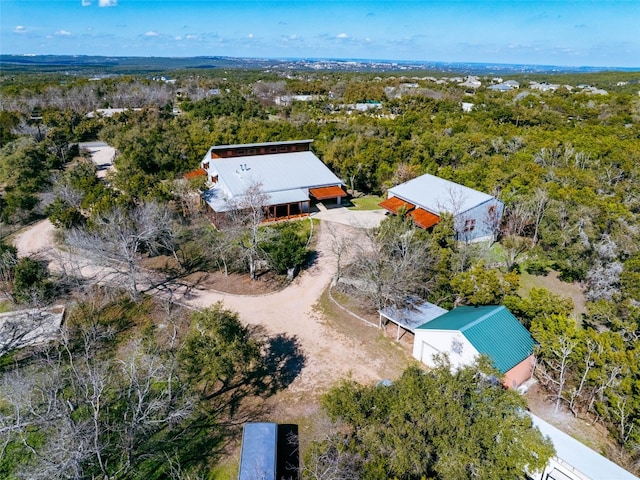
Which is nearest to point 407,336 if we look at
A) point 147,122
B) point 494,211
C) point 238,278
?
point 238,278

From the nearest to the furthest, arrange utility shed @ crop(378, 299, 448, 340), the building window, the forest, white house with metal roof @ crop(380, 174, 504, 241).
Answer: the forest, utility shed @ crop(378, 299, 448, 340), white house with metal roof @ crop(380, 174, 504, 241), the building window

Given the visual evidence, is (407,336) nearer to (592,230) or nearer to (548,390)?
(548,390)

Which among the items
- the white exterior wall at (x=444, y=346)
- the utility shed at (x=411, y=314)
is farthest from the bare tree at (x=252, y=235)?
the white exterior wall at (x=444, y=346)

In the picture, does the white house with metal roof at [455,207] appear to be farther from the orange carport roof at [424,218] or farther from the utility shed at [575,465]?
the utility shed at [575,465]

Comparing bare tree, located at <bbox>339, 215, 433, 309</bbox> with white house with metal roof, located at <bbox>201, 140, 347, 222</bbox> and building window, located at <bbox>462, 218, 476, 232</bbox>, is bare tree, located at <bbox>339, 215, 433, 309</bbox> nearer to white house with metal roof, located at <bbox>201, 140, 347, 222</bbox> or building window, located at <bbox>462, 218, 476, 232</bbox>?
building window, located at <bbox>462, 218, 476, 232</bbox>

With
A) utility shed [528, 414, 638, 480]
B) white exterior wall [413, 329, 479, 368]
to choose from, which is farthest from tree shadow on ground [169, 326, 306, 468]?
utility shed [528, 414, 638, 480]

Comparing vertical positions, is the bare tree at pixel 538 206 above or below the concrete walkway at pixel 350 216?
above

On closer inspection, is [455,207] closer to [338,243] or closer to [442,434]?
[338,243]
